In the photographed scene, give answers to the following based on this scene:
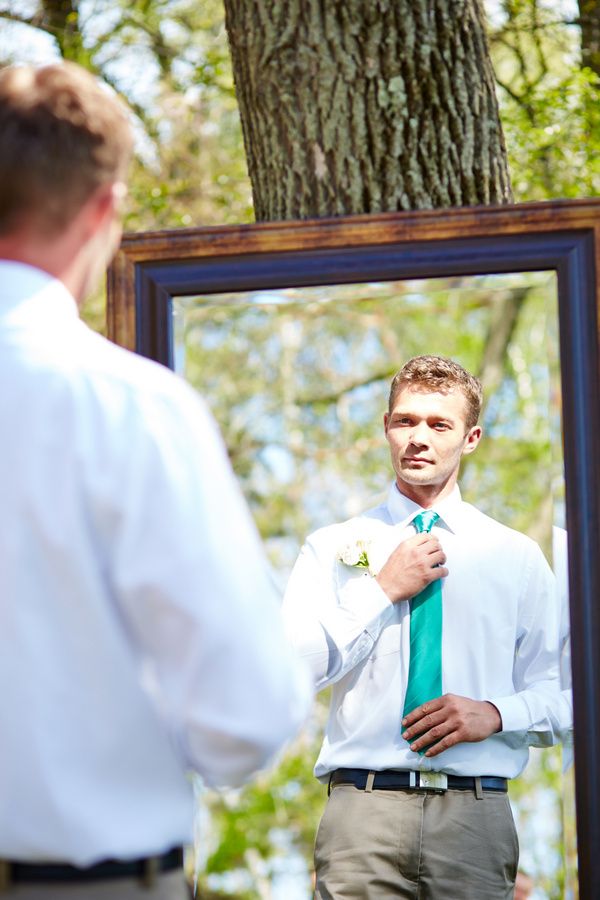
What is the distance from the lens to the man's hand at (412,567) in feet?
9.28

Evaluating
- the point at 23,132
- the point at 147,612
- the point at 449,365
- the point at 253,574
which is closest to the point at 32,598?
the point at 147,612

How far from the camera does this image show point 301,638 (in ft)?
9.43

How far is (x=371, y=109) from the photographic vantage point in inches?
133

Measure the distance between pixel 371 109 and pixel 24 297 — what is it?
6.69ft

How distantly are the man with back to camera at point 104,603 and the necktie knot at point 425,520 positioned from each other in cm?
138

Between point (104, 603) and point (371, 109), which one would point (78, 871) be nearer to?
point (104, 603)

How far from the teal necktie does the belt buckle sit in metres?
0.15

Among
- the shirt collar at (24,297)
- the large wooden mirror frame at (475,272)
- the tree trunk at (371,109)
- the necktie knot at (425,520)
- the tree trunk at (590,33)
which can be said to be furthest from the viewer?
the tree trunk at (590,33)

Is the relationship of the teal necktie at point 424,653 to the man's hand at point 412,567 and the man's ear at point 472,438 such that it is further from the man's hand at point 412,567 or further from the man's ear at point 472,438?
the man's ear at point 472,438

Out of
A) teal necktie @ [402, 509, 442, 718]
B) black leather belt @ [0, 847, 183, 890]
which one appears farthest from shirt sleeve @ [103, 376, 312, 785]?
teal necktie @ [402, 509, 442, 718]

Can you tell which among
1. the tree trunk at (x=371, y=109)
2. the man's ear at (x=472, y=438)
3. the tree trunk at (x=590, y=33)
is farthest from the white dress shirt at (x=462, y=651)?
the tree trunk at (x=590, y=33)

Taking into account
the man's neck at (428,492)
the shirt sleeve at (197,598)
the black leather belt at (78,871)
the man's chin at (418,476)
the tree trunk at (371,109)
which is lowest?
the black leather belt at (78,871)

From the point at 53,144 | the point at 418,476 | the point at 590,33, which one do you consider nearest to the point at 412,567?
the point at 418,476

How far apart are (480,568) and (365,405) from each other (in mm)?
479
